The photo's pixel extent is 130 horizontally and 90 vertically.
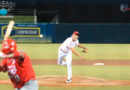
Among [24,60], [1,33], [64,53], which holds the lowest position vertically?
[1,33]

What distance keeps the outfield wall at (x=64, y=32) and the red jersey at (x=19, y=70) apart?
68.2 feet

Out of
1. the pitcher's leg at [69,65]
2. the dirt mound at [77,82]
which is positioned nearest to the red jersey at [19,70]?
the dirt mound at [77,82]

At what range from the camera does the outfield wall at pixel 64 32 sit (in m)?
25.5

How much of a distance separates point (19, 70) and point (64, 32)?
21217 millimetres

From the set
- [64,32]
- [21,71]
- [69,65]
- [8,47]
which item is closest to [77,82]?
[69,65]

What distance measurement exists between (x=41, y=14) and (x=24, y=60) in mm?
30638

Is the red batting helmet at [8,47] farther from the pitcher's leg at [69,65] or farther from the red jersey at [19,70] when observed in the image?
the pitcher's leg at [69,65]

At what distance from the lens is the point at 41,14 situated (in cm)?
3506

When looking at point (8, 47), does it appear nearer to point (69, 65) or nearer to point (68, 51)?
point (69, 65)

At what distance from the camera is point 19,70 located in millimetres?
4781

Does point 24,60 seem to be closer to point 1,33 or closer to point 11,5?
point 1,33

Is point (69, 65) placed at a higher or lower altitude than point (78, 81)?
higher

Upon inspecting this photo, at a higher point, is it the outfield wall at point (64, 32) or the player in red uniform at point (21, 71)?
the player in red uniform at point (21, 71)

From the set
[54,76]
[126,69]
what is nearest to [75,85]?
[54,76]
